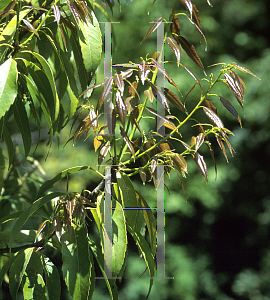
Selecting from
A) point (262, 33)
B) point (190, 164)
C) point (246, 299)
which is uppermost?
point (262, 33)

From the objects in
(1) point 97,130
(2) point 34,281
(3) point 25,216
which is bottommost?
(2) point 34,281

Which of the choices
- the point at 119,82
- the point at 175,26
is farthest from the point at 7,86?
the point at 175,26

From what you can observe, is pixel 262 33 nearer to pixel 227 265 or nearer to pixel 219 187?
pixel 219 187

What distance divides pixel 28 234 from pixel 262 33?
7.36ft

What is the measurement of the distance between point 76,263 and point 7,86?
0.27 meters

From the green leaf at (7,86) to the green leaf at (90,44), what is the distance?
0.12 metres

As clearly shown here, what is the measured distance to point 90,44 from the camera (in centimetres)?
56

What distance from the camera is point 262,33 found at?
2.41 meters

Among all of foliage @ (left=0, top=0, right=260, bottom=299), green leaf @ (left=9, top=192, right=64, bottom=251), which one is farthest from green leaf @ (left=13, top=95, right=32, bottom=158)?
green leaf @ (left=9, top=192, right=64, bottom=251)

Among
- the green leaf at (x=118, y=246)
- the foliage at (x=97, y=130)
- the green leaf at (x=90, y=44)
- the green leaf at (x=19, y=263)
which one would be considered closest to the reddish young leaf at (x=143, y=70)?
the foliage at (x=97, y=130)

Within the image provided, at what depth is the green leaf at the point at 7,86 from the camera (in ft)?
1.50

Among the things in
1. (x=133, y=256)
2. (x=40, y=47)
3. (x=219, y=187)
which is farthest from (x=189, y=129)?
(x=40, y=47)

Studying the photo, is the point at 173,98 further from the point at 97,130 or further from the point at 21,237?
the point at 21,237

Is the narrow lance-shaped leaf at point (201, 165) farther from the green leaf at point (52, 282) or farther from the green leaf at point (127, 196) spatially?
the green leaf at point (52, 282)
